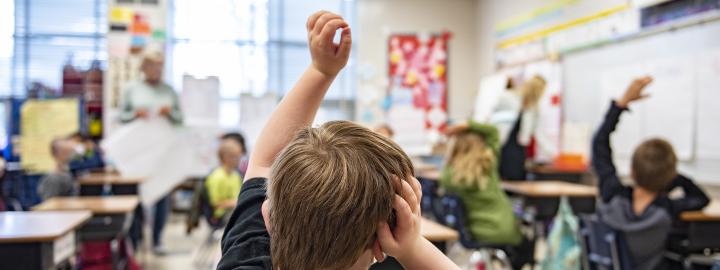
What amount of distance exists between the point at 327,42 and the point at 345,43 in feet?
0.07

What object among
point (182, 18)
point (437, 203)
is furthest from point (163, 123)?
point (182, 18)

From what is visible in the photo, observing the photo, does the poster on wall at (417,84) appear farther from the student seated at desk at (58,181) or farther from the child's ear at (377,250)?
the child's ear at (377,250)

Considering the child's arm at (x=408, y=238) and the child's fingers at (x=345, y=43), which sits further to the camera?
the child's fingers at (x=345, y=43)

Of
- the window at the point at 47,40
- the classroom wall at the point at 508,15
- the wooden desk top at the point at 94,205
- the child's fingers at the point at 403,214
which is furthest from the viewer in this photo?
the window at the point at 47,40

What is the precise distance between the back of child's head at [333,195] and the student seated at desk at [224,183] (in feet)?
12.1

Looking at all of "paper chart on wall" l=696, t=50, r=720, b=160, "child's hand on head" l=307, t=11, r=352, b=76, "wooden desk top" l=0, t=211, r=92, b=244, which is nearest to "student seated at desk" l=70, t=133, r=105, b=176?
"wooden desk top" l=0, t=211, r=92, b=244

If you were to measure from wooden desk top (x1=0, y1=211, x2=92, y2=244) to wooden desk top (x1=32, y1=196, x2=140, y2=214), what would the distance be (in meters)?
0.41

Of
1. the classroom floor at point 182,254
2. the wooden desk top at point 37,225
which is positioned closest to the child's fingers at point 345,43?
the wooden desk top at point 37,225

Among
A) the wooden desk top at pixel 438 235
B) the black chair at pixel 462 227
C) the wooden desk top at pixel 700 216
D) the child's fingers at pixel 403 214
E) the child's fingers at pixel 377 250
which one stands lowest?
the black chair at pixel 462 227

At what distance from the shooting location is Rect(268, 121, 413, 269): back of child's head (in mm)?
671

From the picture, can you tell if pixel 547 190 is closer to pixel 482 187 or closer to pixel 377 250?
pixel 482 187

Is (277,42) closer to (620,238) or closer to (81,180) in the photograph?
(81,180)

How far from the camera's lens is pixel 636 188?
319 centimetres

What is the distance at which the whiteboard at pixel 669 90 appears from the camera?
5055 mm
